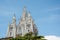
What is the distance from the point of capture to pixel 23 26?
73188 mm

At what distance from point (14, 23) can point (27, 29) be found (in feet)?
18.1

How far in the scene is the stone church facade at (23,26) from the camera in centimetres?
7119

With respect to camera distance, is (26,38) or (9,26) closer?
(26,38)

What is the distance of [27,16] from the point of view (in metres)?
74.4

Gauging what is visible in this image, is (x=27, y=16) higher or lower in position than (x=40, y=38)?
higher

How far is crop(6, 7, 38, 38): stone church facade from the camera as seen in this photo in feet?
234

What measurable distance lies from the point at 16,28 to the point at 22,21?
135 inches

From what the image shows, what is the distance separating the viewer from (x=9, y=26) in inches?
2953

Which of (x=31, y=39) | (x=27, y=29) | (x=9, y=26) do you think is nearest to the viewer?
(x=31, y=39)

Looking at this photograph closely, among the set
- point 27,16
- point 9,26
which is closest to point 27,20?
point 27,16

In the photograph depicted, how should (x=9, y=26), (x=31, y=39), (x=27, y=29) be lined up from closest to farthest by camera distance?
(x=31, y=39) < (x=27, y=29) < (x=9, y=26)

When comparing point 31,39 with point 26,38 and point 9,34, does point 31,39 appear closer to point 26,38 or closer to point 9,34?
point 26,38

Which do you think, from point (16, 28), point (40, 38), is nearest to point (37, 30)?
point (16, 28)

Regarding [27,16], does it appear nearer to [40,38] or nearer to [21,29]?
[21,29]
